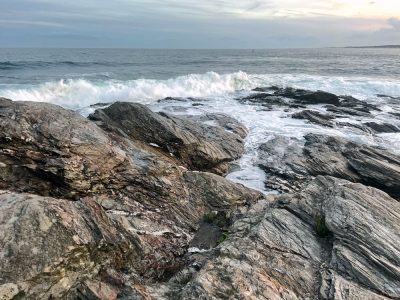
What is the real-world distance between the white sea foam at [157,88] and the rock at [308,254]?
29.2 metres

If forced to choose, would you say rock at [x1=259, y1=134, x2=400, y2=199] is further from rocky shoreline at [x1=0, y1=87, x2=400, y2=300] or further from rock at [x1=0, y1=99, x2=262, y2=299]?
rock at [x1=0, y1=99, x2=262, y2=299]

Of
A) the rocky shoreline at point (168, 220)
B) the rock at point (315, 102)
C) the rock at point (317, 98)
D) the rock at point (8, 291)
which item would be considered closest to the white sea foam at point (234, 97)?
the rock at point (315, 102)

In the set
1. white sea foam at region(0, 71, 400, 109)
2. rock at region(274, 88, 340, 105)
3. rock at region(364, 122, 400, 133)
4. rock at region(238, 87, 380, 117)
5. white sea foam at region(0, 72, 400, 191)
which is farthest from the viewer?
white sea foam at region(0, 71, 400, 109)

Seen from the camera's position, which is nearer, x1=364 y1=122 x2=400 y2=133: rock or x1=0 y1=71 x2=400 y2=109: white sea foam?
x1=364 y1=122 x2=400 y2=133: rock

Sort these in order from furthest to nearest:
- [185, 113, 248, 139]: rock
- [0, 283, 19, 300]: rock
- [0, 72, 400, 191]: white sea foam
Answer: [185, 113, 248, 139]: rock < [0, 72, 400, 191]: white sea foam < [0, 283, 19, 300]: rock

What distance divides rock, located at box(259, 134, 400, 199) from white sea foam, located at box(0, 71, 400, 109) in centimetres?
2130

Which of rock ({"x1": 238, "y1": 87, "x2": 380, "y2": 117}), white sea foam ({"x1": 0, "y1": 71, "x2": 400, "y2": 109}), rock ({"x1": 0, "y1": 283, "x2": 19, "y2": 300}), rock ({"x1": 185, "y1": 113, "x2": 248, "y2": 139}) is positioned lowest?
white sea foam ({"x1": 0, "y1": 71, "x2": 400, "y2": 109})

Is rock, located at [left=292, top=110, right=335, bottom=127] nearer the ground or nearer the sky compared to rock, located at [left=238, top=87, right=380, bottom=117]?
nearer the sky

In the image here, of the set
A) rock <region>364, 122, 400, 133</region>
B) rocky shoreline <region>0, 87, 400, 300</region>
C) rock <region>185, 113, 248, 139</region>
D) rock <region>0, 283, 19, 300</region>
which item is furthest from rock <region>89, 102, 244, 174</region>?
rock <region>364, 122, 400, 133</region>

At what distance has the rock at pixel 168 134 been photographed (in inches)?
661

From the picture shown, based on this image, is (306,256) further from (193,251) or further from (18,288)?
(18,288)

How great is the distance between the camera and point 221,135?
67.2 ft

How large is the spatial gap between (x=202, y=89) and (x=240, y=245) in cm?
3732

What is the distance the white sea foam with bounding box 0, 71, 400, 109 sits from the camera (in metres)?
37.1
